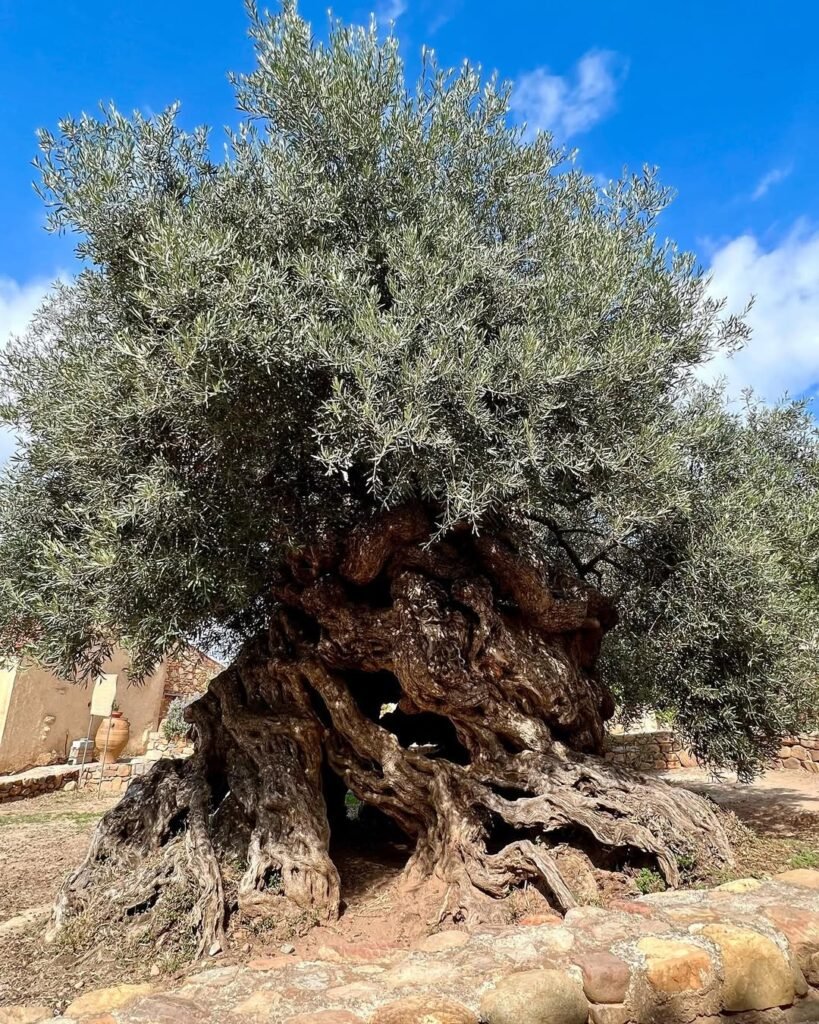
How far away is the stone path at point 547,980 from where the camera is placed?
347 centimetres

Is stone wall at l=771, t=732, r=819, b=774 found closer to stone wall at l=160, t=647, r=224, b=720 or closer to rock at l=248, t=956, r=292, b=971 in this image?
rock at l=248, t=956, r=292, b=971

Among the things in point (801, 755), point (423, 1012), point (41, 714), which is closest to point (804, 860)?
point (423, 1012)

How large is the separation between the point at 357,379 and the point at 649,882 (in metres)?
4.96

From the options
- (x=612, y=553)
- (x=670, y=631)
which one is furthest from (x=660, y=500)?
(x=612, y=553)

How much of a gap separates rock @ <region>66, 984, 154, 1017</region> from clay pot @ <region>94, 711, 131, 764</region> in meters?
15.0

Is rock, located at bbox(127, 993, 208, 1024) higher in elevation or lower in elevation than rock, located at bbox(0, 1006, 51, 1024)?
higher

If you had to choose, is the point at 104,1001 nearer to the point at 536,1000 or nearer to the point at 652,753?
the point at 536,1000

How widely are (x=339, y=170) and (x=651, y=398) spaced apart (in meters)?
3.75

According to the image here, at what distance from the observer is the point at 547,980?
3684 millimetres

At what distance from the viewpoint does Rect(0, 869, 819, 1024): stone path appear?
3471 mm

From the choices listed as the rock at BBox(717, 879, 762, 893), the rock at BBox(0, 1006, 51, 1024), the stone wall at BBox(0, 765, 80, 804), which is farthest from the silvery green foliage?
the stone wall at BBox(0, 765, 80, 804)

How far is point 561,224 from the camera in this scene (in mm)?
7020

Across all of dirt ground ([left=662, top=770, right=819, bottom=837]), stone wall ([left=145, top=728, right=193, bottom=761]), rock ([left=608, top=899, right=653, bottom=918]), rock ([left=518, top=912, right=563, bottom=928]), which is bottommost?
rock ([left=518, top=912, right=563, bottom=928])

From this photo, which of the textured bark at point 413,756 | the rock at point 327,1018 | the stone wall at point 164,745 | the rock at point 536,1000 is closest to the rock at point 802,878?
the textured bark at point 413,756
